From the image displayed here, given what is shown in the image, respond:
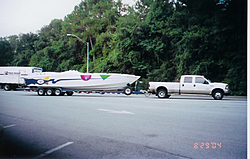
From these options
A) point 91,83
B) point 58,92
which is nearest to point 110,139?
point 91,83

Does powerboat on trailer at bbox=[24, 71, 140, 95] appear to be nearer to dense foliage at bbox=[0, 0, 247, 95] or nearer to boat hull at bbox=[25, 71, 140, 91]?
boat hull at bbox=[25, 71, 140, 91]

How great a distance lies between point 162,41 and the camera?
24.1 ft

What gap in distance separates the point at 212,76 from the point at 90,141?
510 centimetres

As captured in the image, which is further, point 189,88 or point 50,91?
point 50,91

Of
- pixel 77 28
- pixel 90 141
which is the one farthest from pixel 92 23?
pixel 90 141

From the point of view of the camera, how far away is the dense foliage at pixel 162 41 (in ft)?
12.1

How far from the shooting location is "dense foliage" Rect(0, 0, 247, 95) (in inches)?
145

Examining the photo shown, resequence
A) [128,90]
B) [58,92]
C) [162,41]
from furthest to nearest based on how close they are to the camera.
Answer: [58,92] < [128,90] < [162,41]

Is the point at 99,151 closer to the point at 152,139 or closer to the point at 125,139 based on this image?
the point at 125,139

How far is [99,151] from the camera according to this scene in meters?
2.83
